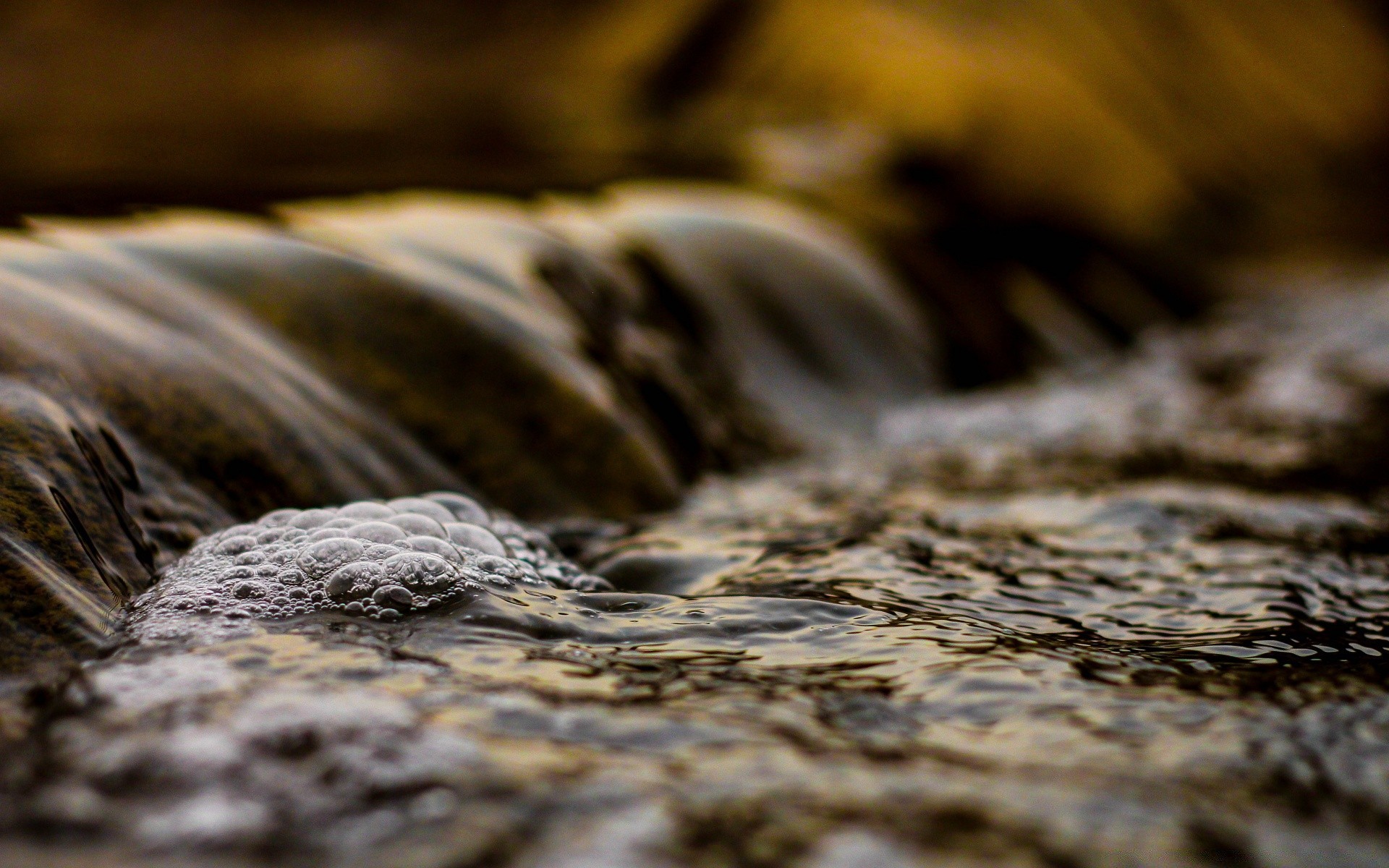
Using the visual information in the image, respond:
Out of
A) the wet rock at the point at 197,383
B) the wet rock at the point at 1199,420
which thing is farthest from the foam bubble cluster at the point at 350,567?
the wet rock at the point at 1199,420

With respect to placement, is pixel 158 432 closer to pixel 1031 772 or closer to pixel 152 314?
pixel 152 314

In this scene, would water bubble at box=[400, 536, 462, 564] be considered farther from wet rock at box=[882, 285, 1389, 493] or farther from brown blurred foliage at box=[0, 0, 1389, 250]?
brown blurred foliage at box=[0, 0, 1389, 250]

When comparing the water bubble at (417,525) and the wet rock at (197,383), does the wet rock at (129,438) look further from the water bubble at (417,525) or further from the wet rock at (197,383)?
the water bubble at (417,525)

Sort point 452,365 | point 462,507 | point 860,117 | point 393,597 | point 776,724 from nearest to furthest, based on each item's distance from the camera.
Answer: point 776,724, point 393,597, point 462,507, point 452,365, point 860,117

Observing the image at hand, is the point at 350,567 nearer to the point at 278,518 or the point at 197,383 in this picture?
the point at 278,518

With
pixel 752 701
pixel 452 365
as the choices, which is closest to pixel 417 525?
pixel 752 701

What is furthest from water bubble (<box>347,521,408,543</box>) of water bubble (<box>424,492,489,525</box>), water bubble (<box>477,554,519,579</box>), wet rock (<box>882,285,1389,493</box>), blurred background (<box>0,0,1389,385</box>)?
blurred background (<box>0,0,1389,385</box>)

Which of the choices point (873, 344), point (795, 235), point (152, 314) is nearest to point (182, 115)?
point (795, 235)
